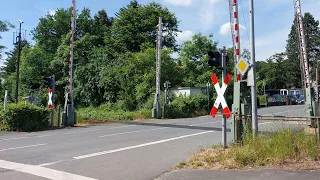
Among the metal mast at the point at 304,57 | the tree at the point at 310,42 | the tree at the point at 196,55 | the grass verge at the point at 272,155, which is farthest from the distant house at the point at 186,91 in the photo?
the tree at the point at 310,42

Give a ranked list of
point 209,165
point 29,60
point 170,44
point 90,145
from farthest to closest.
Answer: point 170,44
point 29,60
point 90,145
point 209,165

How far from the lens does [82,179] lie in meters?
6.99

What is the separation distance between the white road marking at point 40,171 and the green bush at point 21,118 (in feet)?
36.5

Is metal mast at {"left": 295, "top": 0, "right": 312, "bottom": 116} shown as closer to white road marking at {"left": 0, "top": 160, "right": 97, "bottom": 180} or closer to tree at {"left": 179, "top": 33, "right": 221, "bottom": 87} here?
white road marking at {"left": 0, "top": 160, "right": 97, "bottom": 180}

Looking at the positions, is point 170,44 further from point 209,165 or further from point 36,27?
point 209,165

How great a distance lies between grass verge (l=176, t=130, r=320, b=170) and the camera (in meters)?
7.61

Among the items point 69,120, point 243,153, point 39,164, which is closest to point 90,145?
point 39,164

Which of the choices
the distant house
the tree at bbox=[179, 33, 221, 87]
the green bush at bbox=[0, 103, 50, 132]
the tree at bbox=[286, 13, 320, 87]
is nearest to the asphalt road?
the green bush at bbox=[0, 103, 50, 132]

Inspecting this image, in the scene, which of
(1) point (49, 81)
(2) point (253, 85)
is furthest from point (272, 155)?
A: (1) point (49, 81)

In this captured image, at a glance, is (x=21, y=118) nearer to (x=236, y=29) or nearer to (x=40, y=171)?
(x=40, y=171)

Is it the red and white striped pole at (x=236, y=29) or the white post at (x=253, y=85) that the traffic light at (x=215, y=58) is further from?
the white post at (x=253, y=85)

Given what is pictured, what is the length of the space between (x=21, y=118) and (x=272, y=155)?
52.1 feet

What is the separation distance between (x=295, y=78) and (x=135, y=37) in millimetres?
53273

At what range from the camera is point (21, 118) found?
1962 centimetres
